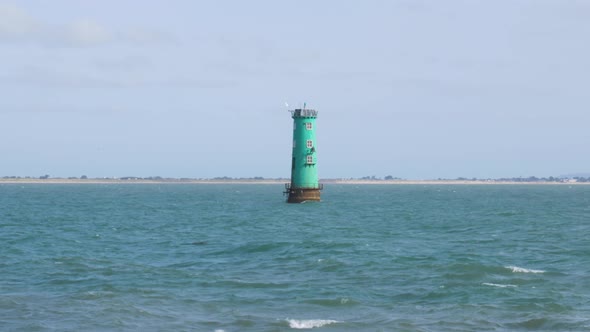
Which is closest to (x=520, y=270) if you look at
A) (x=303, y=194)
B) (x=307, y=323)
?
(x=307, y=323)

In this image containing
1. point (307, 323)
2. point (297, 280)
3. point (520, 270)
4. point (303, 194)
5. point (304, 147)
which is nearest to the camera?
point (307, 323)

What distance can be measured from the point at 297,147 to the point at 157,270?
4357 centimetres

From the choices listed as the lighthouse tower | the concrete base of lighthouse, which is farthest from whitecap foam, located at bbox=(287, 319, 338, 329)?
the concrete base of lighthouse

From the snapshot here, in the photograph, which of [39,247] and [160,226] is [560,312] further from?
[160,226]

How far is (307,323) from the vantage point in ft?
78.3

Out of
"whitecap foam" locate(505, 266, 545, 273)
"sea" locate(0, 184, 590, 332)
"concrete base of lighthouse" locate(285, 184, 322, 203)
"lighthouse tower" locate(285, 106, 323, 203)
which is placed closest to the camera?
"sea" locate(0, 184, 590, 332)

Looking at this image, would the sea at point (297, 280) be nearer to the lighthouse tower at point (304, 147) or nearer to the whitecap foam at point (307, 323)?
the whitecap foam at point (307, 323)

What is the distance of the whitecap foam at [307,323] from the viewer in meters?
23.5

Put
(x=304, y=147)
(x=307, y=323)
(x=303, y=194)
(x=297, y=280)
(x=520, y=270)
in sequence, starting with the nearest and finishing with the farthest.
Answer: (x=307, y=323) → (x=297, y=280) → (x=520, y=270) → (x=304, y=147) → (x=303, y=194)

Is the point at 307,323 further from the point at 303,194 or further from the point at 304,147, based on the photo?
the point at 303,194

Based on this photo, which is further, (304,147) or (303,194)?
(303,194)

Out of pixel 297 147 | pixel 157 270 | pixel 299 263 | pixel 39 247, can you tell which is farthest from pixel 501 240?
pixel 297 147

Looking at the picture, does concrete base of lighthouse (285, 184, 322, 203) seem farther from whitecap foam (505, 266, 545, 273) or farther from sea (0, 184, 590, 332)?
whitecap foam (505, 266, 545, 273)

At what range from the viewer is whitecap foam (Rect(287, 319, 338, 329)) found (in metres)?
23.5
